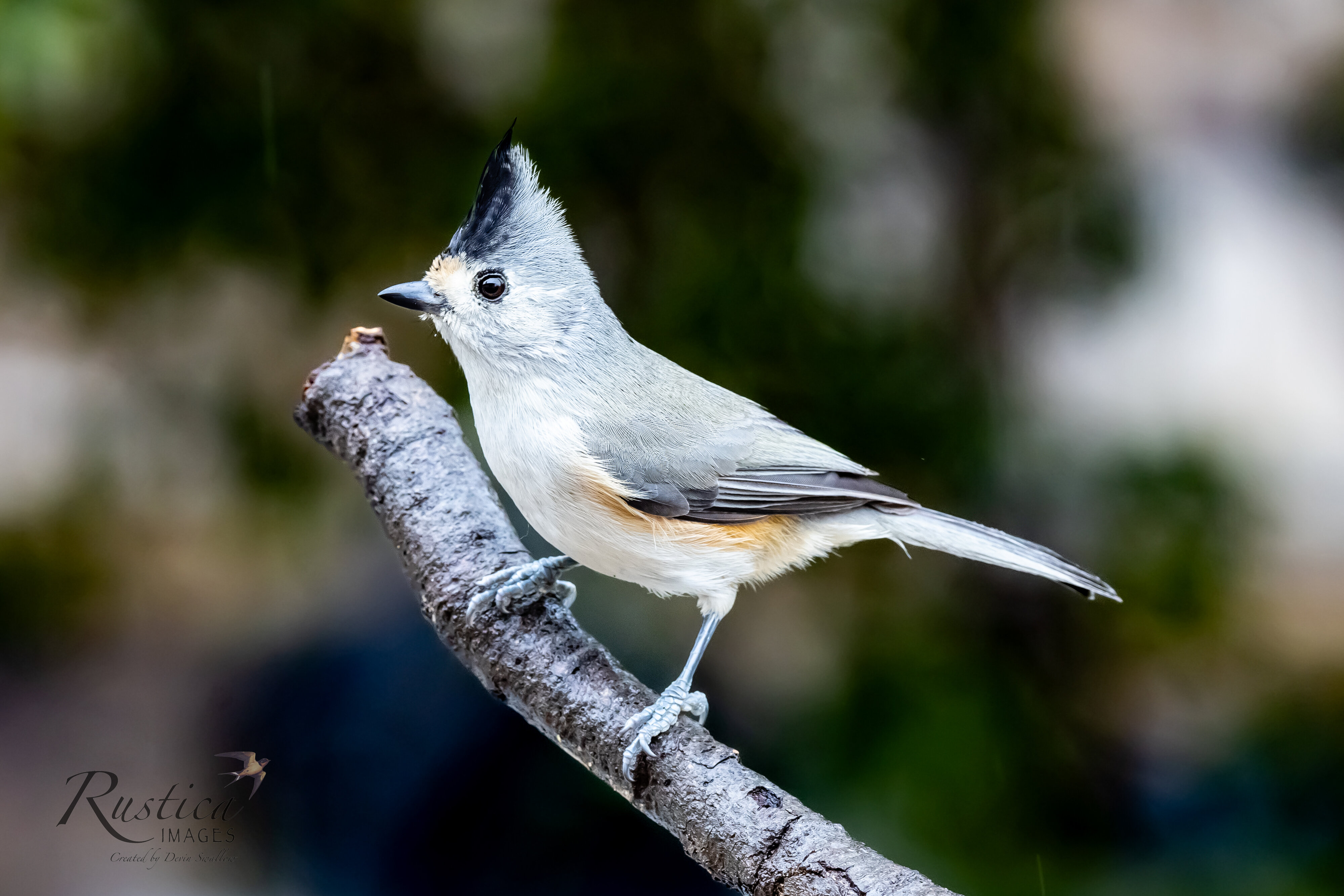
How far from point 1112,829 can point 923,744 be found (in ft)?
1.79

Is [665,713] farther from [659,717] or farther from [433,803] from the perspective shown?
[433,803]

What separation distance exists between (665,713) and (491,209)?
63 centimetres

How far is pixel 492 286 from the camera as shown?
4.29 ft

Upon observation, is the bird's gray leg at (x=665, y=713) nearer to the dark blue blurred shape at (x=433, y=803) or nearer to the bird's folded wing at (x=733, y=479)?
the bird's folded wing at (x=733, y=479)

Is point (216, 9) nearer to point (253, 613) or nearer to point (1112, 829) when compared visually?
point (253, 613)

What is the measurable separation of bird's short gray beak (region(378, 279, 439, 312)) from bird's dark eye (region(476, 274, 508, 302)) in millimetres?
57

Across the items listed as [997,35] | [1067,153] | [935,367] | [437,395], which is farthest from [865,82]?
[437,395]

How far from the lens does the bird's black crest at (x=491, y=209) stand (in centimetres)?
124

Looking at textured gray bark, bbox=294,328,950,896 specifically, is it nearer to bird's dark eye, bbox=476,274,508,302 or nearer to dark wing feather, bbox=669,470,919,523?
dark wing feather, bbox=669,470,919,523

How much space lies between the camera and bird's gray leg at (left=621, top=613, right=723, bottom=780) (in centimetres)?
131

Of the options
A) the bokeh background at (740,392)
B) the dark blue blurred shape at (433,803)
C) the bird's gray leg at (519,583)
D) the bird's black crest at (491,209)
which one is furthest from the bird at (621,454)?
the dark blue blurred shape at (433,803)

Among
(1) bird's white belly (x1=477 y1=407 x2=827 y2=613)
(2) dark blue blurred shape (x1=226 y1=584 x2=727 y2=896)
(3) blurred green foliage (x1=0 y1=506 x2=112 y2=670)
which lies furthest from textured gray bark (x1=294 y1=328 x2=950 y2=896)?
(3) blurred green foliage (x1=0 y1=506 x2=112 y2=670)

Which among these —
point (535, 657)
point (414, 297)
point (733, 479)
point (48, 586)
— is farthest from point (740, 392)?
point (48, 586)

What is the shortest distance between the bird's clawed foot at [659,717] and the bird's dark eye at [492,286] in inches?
20.4
